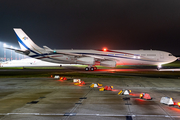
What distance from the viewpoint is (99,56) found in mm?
35500

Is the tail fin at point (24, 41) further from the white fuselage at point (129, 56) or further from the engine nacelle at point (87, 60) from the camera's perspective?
the engine nacelle at point (87, 60)

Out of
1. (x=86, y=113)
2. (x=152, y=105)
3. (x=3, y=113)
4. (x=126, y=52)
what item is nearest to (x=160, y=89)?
(x=152, y=105)

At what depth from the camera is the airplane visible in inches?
1337

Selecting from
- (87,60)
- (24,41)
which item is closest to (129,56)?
(87,60)

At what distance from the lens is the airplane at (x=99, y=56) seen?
111 ft

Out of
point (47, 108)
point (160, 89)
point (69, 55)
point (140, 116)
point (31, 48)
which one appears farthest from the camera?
point (31, 48)

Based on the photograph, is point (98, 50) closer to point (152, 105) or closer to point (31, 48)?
point (31, 48)

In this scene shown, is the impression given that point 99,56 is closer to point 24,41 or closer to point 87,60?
point 87,60

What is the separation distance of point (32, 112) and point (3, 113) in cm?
109

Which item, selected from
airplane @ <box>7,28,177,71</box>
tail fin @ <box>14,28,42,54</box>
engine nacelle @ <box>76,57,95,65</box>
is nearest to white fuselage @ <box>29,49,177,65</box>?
airplane @ <box>7,28,177,71</box>

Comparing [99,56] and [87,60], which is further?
[99,56]

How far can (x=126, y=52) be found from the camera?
35188 mm

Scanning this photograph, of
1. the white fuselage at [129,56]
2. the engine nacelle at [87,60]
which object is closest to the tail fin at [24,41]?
the white fuselage at [129,56]

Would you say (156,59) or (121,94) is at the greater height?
(156,59)
